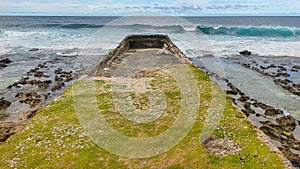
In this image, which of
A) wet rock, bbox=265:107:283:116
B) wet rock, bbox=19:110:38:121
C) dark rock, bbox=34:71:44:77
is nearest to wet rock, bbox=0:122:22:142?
wet rock, bbox=19:110:38:121

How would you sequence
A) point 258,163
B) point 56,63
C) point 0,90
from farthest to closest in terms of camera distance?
1. point 56,63
2. point 0,90
3. point 258,163

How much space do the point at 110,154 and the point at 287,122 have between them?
11.1m

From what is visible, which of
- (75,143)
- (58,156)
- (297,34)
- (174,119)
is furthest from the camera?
(297,34)

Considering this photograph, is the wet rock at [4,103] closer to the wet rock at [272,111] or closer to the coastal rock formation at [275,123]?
the coastal rock formation at [275,123]

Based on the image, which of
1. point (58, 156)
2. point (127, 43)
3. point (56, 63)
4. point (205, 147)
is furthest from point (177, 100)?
point (56, 63)

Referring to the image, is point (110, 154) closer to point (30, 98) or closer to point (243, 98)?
point (30, 98)

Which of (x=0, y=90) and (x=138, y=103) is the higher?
(x=138, y=103)

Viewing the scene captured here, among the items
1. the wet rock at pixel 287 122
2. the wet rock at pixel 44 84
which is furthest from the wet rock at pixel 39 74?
the wet rock at pixel 287 122

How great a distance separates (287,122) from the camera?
52.6ft

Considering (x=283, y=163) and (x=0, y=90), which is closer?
(x=283, y=163)

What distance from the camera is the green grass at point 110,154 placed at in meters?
9.87

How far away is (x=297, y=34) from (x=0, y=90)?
229ft

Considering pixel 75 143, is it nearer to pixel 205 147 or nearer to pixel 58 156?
pixel 58 156

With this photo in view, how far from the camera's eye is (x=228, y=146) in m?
10.9
